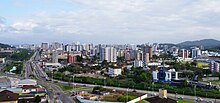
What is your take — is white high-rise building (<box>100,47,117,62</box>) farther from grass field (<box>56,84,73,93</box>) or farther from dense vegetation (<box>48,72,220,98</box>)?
grass field (<box>56,84,73,93</box>)

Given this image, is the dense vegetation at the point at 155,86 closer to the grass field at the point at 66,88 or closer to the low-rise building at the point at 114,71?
the grass field at the point at 66,88

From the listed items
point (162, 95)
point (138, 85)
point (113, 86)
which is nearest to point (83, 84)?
point (113, 86)

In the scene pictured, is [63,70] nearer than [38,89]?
No

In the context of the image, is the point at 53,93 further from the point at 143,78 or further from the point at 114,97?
the point at 143,78

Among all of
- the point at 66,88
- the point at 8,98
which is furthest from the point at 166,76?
the point at 8,98

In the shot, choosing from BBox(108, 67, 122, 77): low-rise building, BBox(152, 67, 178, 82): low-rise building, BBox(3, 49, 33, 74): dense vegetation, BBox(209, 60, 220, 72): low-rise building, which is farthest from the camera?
BBox(3, 49, 33, 74): dense vegetation

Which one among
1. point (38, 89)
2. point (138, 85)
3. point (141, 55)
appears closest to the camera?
point (38, 89)

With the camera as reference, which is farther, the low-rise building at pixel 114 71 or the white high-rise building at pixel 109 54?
the white high-rise building at pixel 109 54

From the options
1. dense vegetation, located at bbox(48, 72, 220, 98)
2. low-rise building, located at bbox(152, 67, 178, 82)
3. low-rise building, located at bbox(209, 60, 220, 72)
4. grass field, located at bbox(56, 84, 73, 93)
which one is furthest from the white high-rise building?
grass field, located at bbox(56, 84, 73, 93)

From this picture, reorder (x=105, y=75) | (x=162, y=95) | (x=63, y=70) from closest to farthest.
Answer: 1. (x=162, y=95)
2. (x=105, y=75)
3. (x=63, y=70)

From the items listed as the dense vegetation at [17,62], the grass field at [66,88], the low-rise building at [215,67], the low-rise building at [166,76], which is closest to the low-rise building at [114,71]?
the low-rise building at [166,76]

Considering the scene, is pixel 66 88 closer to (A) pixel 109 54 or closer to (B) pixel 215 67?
(B) pixel 215 67
